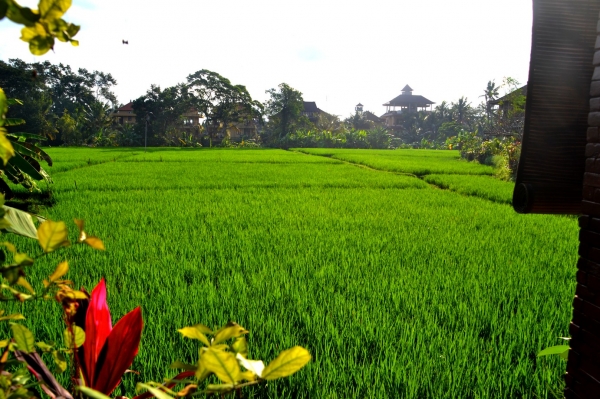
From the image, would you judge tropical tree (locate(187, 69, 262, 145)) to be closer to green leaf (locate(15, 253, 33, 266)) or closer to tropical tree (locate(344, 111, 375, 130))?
tropical tree (locate(344, 111, 375, 130))

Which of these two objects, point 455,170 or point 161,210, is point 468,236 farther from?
point 455,170

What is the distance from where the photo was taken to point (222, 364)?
408 mm

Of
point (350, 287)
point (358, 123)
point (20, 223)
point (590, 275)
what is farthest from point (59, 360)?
point (358, 123)

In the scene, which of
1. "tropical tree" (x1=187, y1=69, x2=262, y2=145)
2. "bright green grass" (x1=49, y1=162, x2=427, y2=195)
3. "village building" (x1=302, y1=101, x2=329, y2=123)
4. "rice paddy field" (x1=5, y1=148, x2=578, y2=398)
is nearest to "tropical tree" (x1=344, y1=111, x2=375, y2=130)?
"village building" (x1=302, y1=101, x2=329, y2=123)

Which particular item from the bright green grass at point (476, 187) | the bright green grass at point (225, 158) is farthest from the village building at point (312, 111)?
the bright green grass at point (476, 187)

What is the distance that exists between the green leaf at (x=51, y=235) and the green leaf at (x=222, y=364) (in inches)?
6.9

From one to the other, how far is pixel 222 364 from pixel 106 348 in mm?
489

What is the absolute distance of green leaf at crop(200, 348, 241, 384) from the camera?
1.31 ft

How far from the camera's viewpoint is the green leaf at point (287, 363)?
428 mm

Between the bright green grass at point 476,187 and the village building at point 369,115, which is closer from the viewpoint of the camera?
the bright green grass at point 476,187

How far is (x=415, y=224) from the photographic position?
15.6 feet

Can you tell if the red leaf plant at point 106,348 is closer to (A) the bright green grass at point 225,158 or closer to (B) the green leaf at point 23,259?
(B) the green leaf at point 23,259

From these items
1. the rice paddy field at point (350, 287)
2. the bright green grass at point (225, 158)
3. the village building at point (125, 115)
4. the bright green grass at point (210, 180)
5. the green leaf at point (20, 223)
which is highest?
the village building at point (125, 115)

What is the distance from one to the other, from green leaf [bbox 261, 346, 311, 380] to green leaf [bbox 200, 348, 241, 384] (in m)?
0.03
